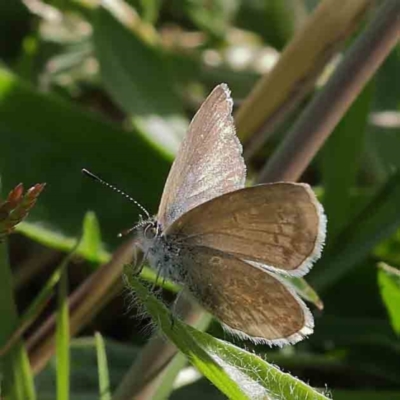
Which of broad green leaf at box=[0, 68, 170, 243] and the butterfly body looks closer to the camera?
the butterfly body

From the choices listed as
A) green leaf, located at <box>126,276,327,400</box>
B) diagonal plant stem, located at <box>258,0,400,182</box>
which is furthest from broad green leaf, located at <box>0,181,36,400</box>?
diagonal plant stem, located at <box>258,0,400,182</box>

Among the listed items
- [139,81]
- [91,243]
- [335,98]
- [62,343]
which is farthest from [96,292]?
[139,81]

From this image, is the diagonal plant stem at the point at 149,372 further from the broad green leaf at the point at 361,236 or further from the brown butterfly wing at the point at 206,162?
the broad green leaf at the point at 361,236

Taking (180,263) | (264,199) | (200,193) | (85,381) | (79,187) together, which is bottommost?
(85,381)

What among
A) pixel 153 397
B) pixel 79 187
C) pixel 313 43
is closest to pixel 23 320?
pixel 153 397

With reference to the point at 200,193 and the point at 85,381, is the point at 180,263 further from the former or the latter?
the point at 85,381

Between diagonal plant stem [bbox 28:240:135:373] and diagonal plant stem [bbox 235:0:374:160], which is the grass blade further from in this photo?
diagonal plant stem [bbox 235:0:374:160]

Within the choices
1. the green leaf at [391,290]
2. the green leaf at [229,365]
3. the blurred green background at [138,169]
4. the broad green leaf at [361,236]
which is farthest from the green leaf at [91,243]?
the green leaf at [229,365]

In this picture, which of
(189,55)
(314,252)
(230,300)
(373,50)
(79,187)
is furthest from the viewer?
(189,55)
